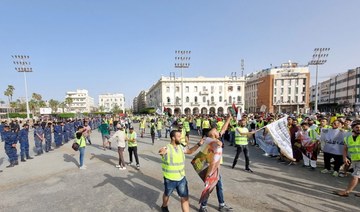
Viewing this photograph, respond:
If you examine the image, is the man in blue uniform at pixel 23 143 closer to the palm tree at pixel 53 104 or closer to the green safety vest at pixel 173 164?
the green safety vest at pixel 173 164

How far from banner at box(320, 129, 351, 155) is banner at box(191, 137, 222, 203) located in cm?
516

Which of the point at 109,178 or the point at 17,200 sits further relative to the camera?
the point at 109,178

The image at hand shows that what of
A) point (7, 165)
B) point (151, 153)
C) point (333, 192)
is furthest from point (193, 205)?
point (7, 165)

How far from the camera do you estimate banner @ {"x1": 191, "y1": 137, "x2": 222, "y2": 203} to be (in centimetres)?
378

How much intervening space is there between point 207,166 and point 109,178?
13.3ft

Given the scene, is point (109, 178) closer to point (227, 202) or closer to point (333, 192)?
point (227, 202)

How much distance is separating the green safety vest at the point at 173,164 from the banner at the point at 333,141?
19.3 feet

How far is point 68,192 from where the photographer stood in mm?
5367

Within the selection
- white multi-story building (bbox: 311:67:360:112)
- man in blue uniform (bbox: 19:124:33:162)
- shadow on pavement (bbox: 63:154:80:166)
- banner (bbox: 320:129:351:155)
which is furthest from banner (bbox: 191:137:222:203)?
white multi-story building (bbox: 311:67:360:112)

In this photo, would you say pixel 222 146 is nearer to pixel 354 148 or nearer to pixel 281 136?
pixel 281 136

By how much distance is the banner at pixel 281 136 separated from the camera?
18.3 ft

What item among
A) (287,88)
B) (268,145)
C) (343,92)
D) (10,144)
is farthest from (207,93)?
(10,144)

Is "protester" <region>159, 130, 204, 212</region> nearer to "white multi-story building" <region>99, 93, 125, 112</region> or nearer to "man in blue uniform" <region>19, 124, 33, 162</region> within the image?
"man in blue uniform" <region>19, 124, 33, 162</region>

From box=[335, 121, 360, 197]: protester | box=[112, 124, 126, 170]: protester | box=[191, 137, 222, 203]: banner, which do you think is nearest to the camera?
box=[191, 137, 222, 203]: banner
